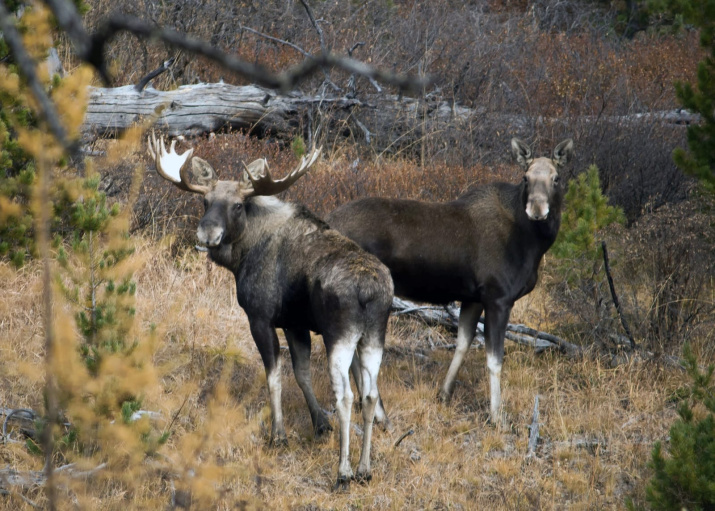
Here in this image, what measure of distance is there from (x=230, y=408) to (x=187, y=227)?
3.63 meters

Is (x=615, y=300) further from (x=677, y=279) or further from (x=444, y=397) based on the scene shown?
(x=444, y=397)

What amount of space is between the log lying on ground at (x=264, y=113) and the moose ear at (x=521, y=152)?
13.8 feet

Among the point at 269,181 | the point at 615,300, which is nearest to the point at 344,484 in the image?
the point at 269,181

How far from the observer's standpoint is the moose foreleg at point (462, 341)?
7.20 metres

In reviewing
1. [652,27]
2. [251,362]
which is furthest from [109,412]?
[652,27]

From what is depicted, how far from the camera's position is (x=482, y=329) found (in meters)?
8.20

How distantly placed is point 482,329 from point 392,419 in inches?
71.2

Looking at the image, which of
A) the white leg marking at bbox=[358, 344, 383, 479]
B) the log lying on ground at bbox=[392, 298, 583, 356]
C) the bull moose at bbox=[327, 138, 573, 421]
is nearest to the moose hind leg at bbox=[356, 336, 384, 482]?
the white leg marking at bbox=[358, 344, 383, 479]

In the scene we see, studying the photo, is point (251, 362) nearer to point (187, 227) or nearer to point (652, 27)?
point (187, 227)

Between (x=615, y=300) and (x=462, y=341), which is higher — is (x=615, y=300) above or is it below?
above

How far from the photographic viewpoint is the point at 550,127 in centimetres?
1195

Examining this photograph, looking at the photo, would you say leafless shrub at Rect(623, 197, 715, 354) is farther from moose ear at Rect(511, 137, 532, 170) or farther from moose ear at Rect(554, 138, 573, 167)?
moose ear at Rect(511, 137, 532, 170)

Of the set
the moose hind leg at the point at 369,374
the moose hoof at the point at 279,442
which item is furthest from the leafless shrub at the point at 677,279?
the moose hoof at the point at 279,442

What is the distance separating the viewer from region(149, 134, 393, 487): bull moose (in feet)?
17.8
